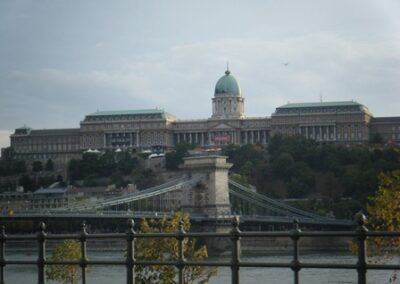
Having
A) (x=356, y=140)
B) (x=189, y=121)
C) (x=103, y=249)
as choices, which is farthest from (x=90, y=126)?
(x=103, y=249)

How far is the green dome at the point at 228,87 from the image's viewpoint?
13538 cm

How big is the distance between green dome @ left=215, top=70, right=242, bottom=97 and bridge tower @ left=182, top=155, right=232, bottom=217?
63.0 metres

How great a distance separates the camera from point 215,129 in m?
127

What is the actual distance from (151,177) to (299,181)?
18469mm

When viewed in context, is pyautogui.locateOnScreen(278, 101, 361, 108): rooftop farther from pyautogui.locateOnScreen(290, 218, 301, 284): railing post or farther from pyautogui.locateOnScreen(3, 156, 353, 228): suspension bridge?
pyautogui.locateOnScreen(290, 218, 301, 284): railing post

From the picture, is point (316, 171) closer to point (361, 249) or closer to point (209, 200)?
point (209, 200)

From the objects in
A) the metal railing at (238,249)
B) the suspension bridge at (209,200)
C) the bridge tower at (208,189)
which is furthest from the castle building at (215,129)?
the metal railing at (238,249)

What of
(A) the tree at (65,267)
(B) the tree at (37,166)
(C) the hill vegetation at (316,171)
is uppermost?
(B) the tree at (37,166)

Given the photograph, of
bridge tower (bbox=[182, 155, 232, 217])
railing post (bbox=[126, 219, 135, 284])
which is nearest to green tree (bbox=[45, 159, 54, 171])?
bridge tower (bbox=[182, 155, 232, 217])

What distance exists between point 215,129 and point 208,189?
188 ft

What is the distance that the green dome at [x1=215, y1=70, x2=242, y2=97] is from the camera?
135 m

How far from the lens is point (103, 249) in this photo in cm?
Result: 5659

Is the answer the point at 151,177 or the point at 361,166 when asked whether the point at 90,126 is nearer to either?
the point at 151,177

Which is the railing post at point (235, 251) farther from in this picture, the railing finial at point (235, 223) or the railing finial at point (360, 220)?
the railing finial at point (360, 220)
